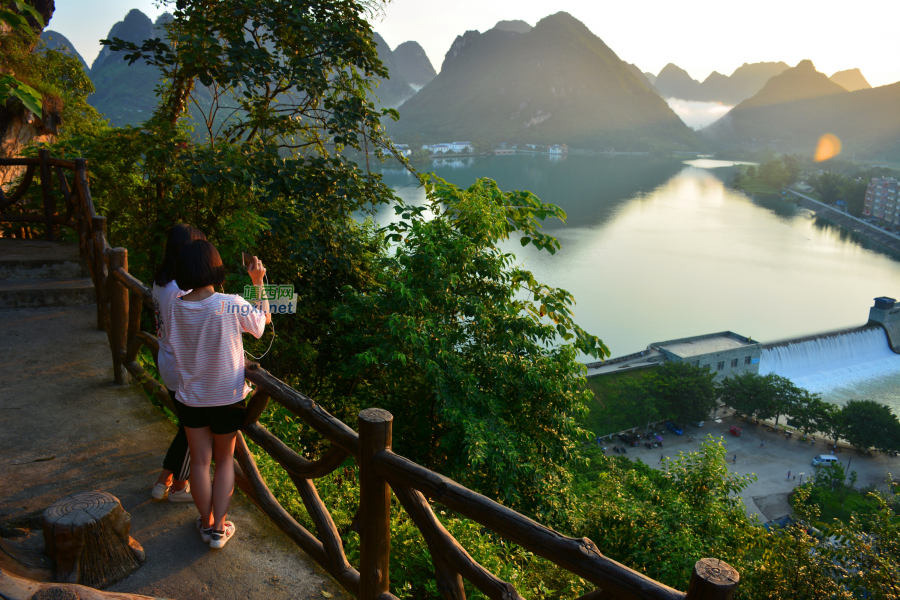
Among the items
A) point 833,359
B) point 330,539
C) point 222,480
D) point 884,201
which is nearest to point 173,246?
point 222,480

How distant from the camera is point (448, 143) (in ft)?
349

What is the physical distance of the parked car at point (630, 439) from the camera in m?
26.6

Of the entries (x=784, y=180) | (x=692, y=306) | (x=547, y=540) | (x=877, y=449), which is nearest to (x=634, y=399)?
(x=877, y=449)

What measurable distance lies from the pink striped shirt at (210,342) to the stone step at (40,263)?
4125mm

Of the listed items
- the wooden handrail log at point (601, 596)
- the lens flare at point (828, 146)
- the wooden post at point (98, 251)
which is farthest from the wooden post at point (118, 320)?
the lens flare at point (828, 146)

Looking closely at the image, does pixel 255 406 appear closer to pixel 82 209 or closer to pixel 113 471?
pixel 113 471

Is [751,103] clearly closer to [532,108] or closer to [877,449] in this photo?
[532,108]

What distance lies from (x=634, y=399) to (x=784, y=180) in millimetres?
67601

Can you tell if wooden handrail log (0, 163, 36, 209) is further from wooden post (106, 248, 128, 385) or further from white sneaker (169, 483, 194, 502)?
white sneaker (169, 483, 194, 502)

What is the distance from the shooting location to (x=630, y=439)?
26766 mm

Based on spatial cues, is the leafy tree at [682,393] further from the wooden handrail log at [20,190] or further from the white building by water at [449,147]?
the white building by water at [449,147]

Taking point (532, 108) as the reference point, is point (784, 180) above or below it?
below

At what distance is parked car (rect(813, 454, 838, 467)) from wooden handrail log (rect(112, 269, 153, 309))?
29.3m

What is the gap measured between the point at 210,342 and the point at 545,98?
148 m
